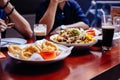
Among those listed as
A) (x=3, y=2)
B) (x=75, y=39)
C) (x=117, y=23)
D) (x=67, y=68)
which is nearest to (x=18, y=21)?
(x=3, y=2)

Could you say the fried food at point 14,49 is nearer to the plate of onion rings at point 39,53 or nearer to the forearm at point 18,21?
the plate of onion rings at point 39,53

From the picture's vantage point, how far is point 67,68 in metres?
1.09

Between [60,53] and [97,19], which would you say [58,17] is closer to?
[60,53]

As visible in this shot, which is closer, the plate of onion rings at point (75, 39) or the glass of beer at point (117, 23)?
the plate of onion rings at point (75, 39)

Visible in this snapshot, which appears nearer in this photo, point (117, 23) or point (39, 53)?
point (39, 53)

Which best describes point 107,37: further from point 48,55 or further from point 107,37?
point 48,55

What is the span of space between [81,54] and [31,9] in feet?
5.34

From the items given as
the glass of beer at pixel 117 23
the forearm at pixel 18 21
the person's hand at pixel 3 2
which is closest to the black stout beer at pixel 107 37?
the glass of beer at pixel 117 23

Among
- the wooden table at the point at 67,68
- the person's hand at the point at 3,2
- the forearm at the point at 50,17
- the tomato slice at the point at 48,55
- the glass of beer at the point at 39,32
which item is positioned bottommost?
the wooden table at the point at 67,68

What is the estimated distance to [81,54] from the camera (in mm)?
1319

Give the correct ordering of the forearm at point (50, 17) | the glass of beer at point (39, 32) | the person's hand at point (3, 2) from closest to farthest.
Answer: the glass of beer at point (39, 32) < the person's hand at point (3, 2) < the forearm at point (50, 17)

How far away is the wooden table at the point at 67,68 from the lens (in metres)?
0.97

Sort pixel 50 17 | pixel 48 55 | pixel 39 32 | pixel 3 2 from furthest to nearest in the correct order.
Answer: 1. pixel 50 17
2. pixel 3 2
3. pixel 39 32
4. pixel 48 55

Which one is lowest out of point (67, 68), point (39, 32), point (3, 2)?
point (67, 68)
